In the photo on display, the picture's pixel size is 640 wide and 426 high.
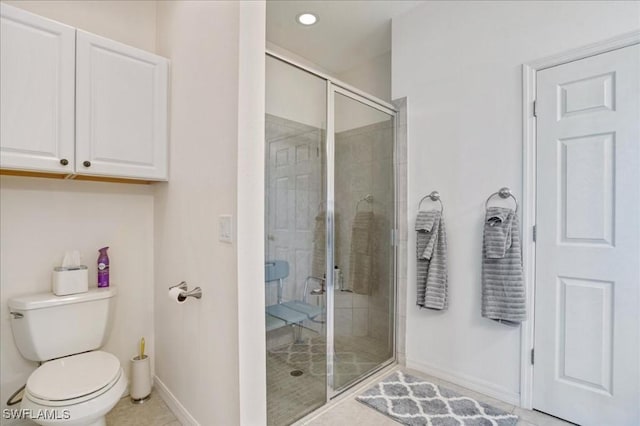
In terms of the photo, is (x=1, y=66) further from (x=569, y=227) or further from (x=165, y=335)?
(x=569, y=227)

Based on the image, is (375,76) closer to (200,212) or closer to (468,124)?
(468,124)

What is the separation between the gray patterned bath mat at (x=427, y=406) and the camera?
1756mm

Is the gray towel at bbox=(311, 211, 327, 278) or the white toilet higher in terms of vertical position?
the gray towel at bbox=(311, 211, 327, 278)

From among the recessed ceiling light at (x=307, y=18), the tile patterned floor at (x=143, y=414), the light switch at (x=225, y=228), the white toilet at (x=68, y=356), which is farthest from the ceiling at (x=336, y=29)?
the tile patterned floor at (x=143, y=414)

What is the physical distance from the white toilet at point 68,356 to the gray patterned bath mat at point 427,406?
54.8 inches

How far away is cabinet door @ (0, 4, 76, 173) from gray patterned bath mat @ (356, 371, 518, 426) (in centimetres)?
216

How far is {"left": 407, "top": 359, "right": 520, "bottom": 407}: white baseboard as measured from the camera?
76.5 inches

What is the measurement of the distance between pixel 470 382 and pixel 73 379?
7.30ft

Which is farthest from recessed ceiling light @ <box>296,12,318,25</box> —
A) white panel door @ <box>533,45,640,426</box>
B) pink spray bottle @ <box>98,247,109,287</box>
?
pink spray bottle @ <box>98,247,109,287</box>

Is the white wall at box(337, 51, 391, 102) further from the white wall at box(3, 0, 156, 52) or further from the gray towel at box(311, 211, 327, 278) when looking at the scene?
the white wall at box(3, 0, 156, 52)

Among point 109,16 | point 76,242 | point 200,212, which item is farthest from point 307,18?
point 76,242

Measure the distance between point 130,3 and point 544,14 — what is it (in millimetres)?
2524

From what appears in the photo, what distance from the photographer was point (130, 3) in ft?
6.73

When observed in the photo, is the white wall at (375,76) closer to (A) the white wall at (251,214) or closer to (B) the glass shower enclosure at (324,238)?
(B) the glass shower enclosure at (324,238)
